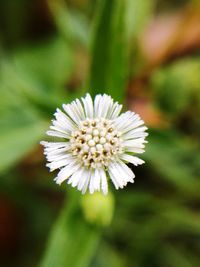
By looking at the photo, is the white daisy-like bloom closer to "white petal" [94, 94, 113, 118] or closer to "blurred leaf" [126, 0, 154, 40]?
"white petal" [94, 94, 113, 118]

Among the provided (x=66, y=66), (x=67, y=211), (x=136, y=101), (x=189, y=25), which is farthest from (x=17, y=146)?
(x=189, y=25)

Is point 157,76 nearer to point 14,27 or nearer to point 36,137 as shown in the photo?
point 36,137

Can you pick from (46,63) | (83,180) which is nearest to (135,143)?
(83,180)

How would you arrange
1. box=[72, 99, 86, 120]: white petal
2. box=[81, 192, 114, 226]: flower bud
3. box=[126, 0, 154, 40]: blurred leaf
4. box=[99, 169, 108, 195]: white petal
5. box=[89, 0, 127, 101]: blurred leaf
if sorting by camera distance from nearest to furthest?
box=[99, 169, 108, 195]: white petal
box=[72, 99, 86, 120]: white petal
box=[81, 192, 114, 226]: flower bud
box=[89, 0, 127, 101]: blurred leaf
box=[126, 0, 154, 40]: blurred leaf

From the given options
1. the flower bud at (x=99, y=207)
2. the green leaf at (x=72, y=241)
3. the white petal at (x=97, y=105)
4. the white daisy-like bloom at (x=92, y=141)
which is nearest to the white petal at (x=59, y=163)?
the white daisy-like bloom at (x=92, y=141)

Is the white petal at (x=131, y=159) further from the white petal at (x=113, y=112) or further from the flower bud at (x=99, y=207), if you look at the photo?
the flower bud at (x=99, y=207)

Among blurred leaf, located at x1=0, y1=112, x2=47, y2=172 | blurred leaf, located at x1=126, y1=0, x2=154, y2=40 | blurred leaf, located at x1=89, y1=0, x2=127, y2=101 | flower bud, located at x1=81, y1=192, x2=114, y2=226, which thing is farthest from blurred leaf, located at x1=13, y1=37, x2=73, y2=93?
flower bud, located at x1=81, y1=192, x2=114, y2=226

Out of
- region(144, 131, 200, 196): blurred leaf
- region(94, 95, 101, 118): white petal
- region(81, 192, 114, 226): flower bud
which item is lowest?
region(81, 192, 114, 226): flower bud

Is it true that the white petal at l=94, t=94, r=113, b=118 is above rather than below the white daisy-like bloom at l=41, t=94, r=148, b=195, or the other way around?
above

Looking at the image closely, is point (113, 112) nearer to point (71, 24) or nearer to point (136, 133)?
point (136, 133)
